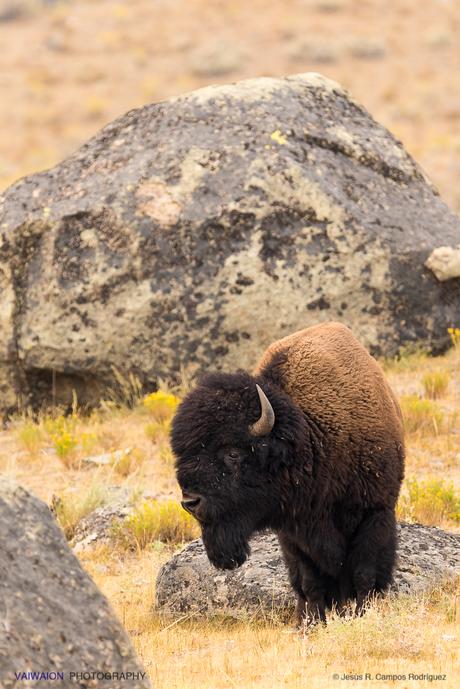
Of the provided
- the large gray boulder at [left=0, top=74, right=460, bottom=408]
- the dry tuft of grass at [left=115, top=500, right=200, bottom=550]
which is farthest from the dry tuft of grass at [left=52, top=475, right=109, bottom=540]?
the large gray boulder at [left=0, top=74, right=460, bottom=408]

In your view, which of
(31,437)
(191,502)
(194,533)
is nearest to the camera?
(191,502)

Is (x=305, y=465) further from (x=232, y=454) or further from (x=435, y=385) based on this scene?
(x=435, y=385)

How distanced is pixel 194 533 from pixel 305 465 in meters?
2.44

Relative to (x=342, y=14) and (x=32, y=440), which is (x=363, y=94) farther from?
(x=32, y=440)

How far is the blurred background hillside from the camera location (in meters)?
33.9

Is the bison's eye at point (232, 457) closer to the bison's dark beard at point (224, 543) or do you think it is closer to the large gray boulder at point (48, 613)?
the bison's dark beard at point (224, 543)

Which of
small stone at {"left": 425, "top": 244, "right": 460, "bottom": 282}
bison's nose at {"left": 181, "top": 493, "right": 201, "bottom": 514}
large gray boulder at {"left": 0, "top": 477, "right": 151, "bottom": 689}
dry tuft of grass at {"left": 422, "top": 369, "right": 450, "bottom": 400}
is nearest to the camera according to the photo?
large gray boulder at {"left": 0, "top": 477, "right": 151, "bottom": 689}

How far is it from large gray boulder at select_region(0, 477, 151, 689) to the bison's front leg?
224 centimetres

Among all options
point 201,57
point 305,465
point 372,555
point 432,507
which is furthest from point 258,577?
point 201,57

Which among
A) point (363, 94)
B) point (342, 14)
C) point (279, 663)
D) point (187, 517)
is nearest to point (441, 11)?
point (342, 14)

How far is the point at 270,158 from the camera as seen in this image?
36.1 feet

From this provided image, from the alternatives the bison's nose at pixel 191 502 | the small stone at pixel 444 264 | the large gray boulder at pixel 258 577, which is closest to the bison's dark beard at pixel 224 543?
the bison's nose at pixel 191 502

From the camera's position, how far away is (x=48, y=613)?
422 cm

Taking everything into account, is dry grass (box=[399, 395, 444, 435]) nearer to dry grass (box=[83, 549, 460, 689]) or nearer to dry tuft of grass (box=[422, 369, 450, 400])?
dry tuft of grass (box=[422, 369, 450, 400])
